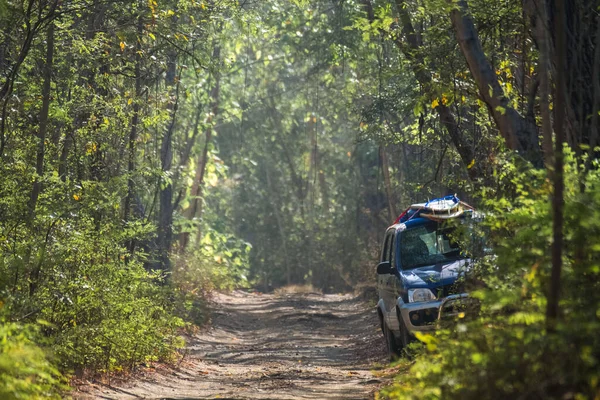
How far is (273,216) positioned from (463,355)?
52118mm

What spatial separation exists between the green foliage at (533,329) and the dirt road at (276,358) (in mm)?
3634

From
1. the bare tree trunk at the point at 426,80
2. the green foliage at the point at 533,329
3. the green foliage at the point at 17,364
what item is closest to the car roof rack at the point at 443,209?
the bare tree trunk at the point at 426,80

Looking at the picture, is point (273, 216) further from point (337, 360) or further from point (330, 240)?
point (337, 360)

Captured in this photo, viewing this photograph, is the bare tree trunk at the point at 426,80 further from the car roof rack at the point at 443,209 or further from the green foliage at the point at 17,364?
the green foliage at the point at 17,364

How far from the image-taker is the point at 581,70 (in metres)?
10.2

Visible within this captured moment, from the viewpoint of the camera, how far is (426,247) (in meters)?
13.3

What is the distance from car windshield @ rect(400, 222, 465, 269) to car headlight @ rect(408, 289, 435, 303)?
3.46 ft

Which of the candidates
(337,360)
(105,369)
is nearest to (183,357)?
(337,360)

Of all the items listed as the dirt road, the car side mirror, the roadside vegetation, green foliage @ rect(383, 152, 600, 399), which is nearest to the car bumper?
the dirt road

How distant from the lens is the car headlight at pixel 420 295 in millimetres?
11922

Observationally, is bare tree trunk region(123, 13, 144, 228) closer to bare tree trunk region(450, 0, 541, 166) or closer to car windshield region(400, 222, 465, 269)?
car windshield region(400, 222, 465, 269)

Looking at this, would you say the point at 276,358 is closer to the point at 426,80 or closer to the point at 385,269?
the point at 385,269

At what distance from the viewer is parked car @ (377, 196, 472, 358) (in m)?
11.8

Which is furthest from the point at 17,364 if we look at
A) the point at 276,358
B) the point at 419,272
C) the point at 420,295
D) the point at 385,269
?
the point at 276,358
